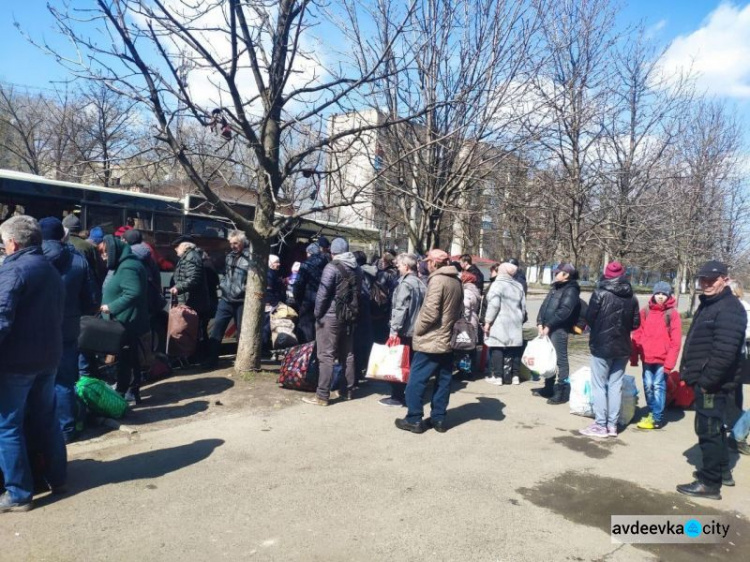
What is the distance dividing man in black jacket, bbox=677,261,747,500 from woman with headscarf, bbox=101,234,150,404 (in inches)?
202

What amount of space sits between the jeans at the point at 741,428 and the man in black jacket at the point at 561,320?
6.64ft

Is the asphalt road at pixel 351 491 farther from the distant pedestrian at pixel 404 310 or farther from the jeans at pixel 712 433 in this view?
the distant pedestrian at pixel 404 310

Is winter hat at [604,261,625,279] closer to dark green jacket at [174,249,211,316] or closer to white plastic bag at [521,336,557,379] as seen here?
white plastic bag at [521,336,557,379]

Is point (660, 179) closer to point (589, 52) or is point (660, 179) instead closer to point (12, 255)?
point (589, 52)

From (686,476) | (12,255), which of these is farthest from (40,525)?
(686,476)

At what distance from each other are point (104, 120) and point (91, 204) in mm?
9690

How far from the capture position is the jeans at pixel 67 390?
4.80m

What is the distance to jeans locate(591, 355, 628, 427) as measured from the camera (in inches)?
234

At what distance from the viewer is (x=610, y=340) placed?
5.84 metres

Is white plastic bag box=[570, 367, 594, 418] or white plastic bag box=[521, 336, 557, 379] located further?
white plastic bag box=[521, 336, 557, 379]

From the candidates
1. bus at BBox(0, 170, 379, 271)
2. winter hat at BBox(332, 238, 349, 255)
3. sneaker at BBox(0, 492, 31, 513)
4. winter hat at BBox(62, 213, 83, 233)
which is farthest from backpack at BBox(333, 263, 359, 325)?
bus at BBox(0, 170, 379, 271)

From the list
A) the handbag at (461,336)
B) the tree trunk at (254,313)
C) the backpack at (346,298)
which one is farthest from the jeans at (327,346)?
the handbag at (461,336)

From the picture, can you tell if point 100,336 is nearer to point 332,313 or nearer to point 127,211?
point 332,313

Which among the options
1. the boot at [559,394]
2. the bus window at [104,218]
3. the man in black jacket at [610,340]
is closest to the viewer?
the man in black jacket at [610,340]
